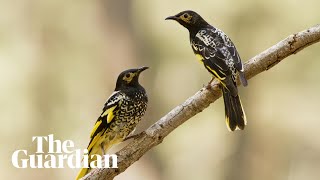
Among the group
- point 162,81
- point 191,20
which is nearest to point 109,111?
point 191,20

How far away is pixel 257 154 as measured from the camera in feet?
36.9

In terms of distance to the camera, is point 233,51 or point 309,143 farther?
point 309,143

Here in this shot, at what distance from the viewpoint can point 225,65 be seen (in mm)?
3842

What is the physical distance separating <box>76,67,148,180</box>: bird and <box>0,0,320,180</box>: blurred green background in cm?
576

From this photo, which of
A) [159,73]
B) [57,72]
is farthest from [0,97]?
[159,73]

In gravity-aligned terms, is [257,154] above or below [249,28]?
below

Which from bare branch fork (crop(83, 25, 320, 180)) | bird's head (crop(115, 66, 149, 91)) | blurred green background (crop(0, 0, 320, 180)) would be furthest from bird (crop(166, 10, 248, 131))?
blurred green background (crop(0, 0, 320, 180))

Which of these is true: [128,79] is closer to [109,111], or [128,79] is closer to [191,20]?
[109,111]

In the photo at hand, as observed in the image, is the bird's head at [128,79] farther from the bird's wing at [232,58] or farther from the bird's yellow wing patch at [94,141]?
the bird's wing at [232,58]

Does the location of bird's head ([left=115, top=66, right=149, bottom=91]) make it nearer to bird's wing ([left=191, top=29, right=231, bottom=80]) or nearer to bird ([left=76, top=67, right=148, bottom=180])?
bird ([left=76, top=67, right=148, bottom=180])

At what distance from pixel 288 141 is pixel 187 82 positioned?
96.0 inches

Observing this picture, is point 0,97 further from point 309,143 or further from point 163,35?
point 309,143

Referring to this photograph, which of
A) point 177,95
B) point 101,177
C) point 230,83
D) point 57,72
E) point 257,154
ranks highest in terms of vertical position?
point 57,72

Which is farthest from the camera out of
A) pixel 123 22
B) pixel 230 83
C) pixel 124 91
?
pixel 123 22
